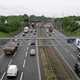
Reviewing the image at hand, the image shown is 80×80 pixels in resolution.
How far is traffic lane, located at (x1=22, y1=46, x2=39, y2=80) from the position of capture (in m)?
28.2

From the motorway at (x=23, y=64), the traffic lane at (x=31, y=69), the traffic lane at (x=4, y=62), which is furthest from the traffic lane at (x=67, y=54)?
the traffic lane at (x=4, y=62)

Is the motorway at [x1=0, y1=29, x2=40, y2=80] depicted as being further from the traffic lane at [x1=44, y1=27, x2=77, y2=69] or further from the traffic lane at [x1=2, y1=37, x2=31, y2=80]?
the traffic lane at [x1=44, y1=27, x2=77, y2=69]

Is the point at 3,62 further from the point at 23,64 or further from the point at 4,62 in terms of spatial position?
the point at 23,64

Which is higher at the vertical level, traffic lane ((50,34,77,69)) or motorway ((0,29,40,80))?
traffic lane ((50,34,77,69))

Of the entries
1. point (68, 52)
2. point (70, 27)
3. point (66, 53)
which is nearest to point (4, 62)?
point (66, 53)

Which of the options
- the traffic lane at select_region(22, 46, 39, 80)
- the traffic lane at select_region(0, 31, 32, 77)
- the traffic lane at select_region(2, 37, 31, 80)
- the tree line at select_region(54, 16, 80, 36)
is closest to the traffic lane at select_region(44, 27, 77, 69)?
the traffic lane at select_region(22, 46, 39, 80)

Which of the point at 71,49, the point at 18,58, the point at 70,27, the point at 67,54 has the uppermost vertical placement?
the point at 70,27

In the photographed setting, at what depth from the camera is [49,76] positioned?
2736cm

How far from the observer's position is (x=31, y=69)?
105 ft

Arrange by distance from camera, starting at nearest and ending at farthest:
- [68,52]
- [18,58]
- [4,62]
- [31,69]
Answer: [31,69] → [4,62] → [18,58] → [68,52]

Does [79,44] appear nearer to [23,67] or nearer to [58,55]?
[58,55]

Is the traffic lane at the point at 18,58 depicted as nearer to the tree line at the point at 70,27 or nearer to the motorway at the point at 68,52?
the motorway at the point at 68,52

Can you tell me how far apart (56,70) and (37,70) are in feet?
8.89

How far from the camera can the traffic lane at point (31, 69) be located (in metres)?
28.2
